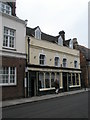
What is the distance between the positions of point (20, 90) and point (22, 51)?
160 inches

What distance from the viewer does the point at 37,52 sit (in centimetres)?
2281

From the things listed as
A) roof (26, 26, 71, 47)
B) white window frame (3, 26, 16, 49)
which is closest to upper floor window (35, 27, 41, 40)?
roof (26, 26, 71, 47)

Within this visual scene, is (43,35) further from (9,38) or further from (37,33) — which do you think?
(9,38)

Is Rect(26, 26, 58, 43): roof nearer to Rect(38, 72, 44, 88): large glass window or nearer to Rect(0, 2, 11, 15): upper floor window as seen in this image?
Rect(0, 2, 11, 15): upper floor window

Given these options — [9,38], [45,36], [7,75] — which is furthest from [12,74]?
[45,36]

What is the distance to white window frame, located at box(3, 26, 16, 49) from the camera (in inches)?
744

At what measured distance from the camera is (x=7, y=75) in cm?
1847

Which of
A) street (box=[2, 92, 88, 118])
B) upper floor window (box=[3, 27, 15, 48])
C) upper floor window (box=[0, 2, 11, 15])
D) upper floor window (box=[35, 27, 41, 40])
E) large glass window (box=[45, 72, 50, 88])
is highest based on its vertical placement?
upper floor window (box=[0, 2, 11, 15])

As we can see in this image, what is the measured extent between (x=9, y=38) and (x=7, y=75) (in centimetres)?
371

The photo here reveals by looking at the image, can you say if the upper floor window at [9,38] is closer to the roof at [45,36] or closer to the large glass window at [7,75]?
the large glass window at [7,75]

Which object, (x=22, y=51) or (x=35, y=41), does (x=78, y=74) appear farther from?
(x=22, y=51)

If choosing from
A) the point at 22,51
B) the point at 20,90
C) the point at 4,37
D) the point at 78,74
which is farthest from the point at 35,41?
the point at 78,74

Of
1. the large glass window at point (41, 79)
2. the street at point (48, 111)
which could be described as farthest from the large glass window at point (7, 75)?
the street at point (48, 111)

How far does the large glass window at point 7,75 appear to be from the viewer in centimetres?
1802
